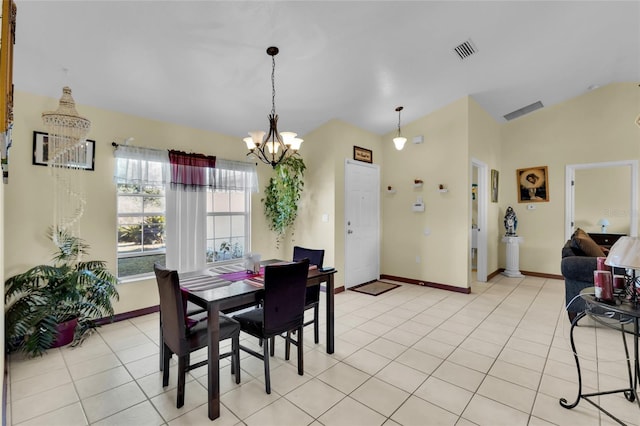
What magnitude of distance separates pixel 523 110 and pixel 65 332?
725cm

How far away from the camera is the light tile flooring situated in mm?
1944

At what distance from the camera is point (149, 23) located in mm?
2338

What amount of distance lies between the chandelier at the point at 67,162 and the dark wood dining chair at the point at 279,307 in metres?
2.14

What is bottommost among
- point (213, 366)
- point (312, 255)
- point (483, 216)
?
point (213, 366)

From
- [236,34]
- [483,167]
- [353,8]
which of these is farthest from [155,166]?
[483,167]

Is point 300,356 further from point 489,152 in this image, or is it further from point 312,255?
point 489,152

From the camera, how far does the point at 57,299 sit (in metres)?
2.78

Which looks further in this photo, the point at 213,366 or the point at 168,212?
the point at 168,212

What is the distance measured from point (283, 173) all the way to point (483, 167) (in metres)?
3.53

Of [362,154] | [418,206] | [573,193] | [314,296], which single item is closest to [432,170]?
[418,206]

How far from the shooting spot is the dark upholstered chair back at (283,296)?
A: 7.08ft

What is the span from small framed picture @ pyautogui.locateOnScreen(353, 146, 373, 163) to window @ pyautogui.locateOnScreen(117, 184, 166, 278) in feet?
9.66

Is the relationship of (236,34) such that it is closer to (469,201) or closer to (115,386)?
(115,386)

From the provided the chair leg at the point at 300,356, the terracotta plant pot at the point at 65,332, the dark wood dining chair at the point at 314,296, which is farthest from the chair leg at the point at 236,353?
the terracotta plant pot at the point at 65,332
